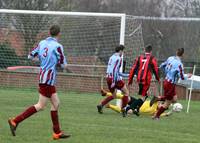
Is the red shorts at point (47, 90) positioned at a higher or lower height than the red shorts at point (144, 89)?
higher

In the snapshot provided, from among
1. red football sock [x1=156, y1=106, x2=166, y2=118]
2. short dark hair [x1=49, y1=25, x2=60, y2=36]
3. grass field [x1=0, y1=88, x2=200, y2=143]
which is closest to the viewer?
short dark hair [x1=49, y1=25, x2=60, y2=36]

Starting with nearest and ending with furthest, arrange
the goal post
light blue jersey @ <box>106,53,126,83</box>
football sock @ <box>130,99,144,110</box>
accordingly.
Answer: football sock @ <box>130,99,144,110</box> → light blue jersey @ <box>106,53,126,83</box> → the goal post

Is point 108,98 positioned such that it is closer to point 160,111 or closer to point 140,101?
point 140,101

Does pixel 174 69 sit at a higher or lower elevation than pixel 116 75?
higher

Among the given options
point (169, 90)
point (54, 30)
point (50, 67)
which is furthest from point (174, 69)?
point (54, 30)

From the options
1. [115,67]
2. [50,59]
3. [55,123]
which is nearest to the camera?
[55,123]

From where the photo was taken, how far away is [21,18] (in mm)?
27938

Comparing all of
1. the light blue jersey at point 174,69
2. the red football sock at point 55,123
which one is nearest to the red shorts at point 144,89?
the light blue jersey at point 174,69

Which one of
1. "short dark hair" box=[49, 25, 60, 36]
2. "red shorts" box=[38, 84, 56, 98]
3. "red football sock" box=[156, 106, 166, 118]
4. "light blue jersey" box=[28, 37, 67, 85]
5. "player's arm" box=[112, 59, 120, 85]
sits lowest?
"red football sock" box=[156, 106, 166, 118]

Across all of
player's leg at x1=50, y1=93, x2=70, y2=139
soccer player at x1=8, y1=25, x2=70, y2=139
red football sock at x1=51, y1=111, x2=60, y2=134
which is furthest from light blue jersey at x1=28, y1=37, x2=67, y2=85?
red football sock at x1=51, y1=111, x2=60, y2=134

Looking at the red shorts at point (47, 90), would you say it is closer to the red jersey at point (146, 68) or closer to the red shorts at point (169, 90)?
the red shorts at point (169, 90)

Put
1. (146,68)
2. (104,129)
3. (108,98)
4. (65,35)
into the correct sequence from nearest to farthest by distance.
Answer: (104,129) → (146,68) → (108,98) → (65,35)

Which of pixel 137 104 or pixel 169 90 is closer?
pixel 169 90

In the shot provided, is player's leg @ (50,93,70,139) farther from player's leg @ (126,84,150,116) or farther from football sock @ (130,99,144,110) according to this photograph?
football sock @ (130,99,144,110)
